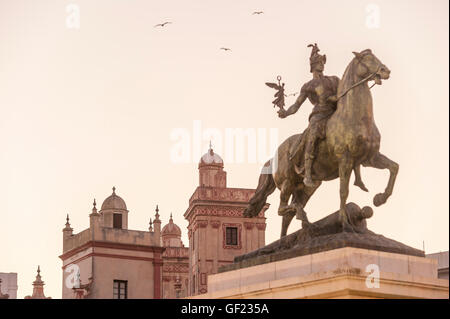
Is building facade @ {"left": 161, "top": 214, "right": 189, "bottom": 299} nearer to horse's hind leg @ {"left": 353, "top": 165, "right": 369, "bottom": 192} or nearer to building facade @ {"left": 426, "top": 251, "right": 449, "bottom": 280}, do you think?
building facade @ {"left": 426, "top": 251, "right": 449, "bottom": 280}

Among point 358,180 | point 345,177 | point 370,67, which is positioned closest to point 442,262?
point 358,180

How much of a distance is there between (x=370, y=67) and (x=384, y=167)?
1776mm

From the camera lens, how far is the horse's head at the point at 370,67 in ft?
57.8

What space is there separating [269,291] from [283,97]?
391 centimetres

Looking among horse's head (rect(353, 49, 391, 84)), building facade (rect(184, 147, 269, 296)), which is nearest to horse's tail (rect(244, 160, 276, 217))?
horse's head (rect(353, 49, 391, 84))

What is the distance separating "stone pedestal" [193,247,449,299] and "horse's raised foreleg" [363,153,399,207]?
1083 millimetres

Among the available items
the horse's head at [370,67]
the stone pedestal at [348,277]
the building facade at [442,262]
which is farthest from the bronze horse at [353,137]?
the building facade at [442,262]

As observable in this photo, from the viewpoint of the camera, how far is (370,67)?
17.7 meters

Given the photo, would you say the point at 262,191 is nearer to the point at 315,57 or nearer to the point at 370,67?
the point at 315,57

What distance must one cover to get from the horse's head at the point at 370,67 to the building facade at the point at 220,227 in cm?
4047

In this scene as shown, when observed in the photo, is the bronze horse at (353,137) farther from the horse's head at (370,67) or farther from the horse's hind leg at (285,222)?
the horse's hind leg at (285,222)

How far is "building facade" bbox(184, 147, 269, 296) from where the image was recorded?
58188mm
